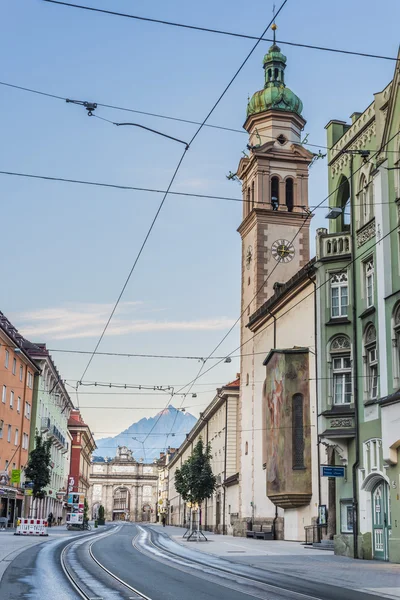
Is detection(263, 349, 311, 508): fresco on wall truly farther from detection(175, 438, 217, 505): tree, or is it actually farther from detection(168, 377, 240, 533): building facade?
detection(168, 377, 240, 533): building facade

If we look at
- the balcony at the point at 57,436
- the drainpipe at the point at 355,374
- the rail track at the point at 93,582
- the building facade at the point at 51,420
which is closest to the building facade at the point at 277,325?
the drainpipe at the point at 355,374

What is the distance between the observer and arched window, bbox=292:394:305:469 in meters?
40.3

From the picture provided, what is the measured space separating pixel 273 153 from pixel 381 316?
33.3 metres

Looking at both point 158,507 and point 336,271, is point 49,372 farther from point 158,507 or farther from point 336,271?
point 158,507

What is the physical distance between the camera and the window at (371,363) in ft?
96.4

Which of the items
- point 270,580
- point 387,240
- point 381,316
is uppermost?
point 387,240

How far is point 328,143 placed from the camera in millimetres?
35562

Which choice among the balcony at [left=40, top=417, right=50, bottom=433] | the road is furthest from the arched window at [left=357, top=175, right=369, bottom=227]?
the balcony at [left=40, top=417, right=50, bottom=433]

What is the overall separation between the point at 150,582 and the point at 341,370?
16.2 metres

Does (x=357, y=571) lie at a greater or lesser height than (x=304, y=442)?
lesser

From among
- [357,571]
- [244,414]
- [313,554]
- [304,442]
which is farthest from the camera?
[244,414]

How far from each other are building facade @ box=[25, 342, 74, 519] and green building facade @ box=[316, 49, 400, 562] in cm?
3207

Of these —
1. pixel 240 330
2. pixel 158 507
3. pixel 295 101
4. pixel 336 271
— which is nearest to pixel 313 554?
pixel 336 271

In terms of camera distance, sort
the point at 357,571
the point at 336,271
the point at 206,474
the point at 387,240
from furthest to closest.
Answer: the point at 206,474, the point at 336,271, the point at 387,240, the point at 357,571
